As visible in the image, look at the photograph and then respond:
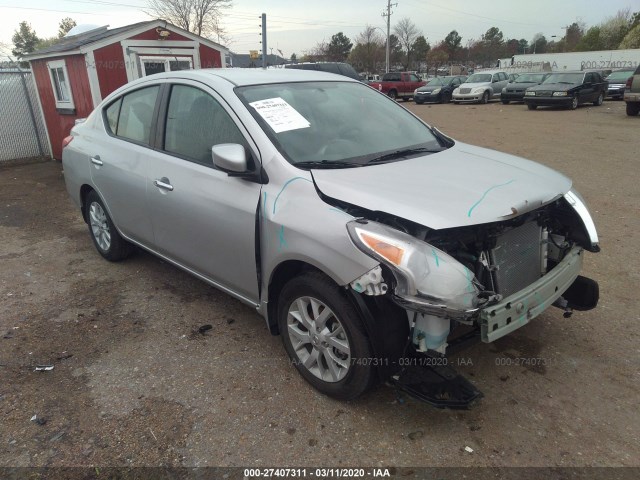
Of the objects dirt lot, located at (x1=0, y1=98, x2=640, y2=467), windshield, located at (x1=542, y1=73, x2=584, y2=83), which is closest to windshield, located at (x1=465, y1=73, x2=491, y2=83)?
windshield, located at (x1=542, y1=73, x2=584, y2=83)

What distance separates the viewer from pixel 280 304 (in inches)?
109

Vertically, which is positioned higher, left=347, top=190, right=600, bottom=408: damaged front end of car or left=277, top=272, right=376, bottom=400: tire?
left=347, top=190, right=600, bottom=408: damaged front end of car

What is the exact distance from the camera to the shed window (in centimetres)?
988

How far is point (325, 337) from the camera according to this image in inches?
100

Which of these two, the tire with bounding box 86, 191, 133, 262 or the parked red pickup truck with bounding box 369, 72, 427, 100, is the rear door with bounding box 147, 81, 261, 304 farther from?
the parked red pickup truck with bounding box 369, 72, 427, 100

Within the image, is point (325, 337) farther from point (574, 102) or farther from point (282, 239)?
point (574, 102)

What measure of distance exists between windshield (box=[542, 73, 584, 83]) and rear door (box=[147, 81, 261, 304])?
66.7 ft

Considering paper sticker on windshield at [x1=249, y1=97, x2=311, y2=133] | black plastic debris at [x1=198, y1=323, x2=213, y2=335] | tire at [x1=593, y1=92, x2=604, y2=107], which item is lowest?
tire at [x1=593, y1=92, x2=604, y2=107]

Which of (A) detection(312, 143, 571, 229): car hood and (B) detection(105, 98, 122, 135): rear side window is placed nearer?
(A) detection(312, 143, 571, 229): car hood

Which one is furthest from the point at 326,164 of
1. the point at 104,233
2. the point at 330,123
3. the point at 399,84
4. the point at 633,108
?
the point at 399,84

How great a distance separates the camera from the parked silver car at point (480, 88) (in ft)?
78.6

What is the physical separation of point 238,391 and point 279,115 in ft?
5.66

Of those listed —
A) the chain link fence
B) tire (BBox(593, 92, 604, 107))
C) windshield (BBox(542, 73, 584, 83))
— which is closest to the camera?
the chain link fence

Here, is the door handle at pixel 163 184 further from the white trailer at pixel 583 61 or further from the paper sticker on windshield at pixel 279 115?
the white trailer at pixel 583 61
